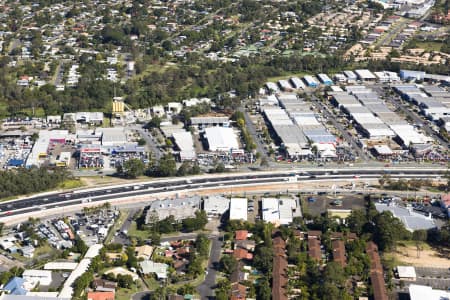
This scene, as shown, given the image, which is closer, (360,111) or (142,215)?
(142,215)

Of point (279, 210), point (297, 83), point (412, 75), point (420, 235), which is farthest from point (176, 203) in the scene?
point (412, 75)

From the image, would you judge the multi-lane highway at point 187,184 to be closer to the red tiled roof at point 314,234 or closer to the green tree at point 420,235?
the red tiled roof at point 314,234

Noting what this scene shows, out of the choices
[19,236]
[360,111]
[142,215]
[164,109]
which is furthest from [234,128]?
[19,236]

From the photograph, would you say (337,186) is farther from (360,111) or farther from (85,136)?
(85,136)

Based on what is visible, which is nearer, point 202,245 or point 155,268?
point 155,268

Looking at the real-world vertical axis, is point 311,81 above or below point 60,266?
above

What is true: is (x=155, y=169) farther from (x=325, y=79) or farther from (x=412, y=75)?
(x=412, y=75)
